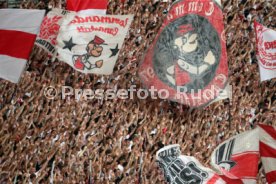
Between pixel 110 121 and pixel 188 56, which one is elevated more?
pixel 188 56

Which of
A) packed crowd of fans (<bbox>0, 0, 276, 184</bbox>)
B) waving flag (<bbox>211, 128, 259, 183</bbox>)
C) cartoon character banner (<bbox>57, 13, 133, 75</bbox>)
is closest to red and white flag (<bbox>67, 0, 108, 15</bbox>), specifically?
cartoon character banner (<bbox>57, 13, 133, 75</bbox>)

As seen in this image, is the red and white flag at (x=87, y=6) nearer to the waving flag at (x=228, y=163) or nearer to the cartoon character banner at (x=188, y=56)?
the cartoon character banner at (x=188, y=56)

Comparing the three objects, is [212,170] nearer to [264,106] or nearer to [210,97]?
[210,97]

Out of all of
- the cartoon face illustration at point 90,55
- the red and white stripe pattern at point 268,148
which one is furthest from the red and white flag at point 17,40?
the red and white stripe pattern at point 268,148

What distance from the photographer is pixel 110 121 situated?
532cm

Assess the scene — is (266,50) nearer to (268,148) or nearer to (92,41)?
(268,148)

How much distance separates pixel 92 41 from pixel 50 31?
0.39m

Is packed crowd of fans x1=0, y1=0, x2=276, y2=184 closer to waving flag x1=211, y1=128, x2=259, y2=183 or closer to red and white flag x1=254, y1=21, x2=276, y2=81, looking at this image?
red and white flag x1=254, y1=21, x2=276, y2=81

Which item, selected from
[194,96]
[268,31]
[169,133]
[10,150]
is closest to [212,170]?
[194,96]

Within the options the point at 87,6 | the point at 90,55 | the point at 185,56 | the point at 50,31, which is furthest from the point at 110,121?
the point at 87,6

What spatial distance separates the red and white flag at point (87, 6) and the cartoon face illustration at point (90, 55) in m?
0.23

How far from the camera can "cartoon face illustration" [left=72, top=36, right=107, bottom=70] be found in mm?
4789

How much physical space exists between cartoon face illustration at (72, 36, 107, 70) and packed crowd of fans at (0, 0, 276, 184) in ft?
1.61

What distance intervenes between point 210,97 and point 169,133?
0.68m
